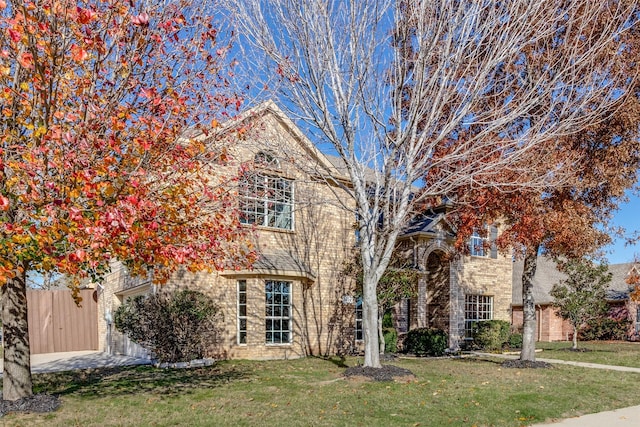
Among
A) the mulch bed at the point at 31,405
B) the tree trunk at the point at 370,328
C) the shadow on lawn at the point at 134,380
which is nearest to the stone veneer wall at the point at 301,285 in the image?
the shadow on lawn at the point at 134,380

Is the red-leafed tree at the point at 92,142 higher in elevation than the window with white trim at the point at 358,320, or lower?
higher

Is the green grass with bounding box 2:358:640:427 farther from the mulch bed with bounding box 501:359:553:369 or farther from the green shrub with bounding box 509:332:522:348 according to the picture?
the green shrub with bounding box 509:332:522:348

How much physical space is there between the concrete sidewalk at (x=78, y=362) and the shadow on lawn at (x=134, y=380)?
1.03 meters

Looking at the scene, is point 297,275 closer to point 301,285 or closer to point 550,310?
point 301,285

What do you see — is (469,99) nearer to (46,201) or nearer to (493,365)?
(493,365)

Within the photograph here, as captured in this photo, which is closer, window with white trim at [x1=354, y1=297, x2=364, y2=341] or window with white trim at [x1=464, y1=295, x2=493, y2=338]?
window with white trim at [x1=354, y1=297, x2=364, y2=341]

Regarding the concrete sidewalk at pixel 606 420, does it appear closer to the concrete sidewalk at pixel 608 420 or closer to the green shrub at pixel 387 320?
the concrete sidewalk at pixel 608 420

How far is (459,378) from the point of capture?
440 inches

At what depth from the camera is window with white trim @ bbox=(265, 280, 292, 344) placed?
596 inches

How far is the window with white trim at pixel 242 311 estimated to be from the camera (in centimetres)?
1480

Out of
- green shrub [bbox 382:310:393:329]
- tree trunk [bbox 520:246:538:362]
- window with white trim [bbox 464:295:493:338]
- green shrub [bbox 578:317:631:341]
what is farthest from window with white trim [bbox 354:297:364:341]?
green shrub [bbox 578:317:631:341]

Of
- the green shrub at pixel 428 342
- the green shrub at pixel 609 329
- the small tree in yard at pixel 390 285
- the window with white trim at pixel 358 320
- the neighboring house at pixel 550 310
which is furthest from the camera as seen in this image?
the neighboring house at pixel 550 310

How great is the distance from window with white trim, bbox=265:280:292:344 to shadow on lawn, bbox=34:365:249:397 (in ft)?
8.21

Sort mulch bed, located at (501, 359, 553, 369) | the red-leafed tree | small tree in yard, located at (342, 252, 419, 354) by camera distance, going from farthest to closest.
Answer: small tree in yard, located at (342, 252, 419, 354) → mulch bed, located at (501, 359, 553, 369) → the red-leafed tree
